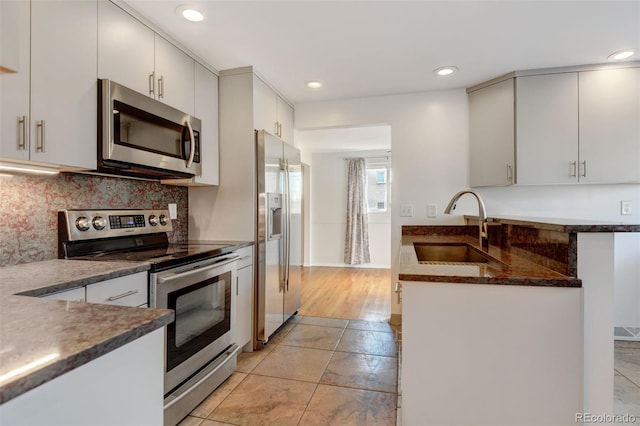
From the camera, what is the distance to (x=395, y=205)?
Answer: 10.3ft

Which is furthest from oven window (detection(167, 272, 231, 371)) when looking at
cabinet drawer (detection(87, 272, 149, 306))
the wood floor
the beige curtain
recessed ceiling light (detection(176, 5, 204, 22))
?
the beige curtain

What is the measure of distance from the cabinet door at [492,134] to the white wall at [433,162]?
0.09m

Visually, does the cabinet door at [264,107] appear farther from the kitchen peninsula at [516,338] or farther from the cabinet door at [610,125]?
the cabinet door at [610,125]

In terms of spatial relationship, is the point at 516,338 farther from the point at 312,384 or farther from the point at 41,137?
the point at 41,137

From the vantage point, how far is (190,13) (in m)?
1.83

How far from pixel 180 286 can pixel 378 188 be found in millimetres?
4902

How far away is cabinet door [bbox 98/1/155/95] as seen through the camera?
162 cm

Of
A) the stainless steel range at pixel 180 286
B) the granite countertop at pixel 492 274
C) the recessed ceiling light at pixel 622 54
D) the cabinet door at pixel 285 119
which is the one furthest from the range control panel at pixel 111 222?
the recessed ceiling light at pixel 622 54

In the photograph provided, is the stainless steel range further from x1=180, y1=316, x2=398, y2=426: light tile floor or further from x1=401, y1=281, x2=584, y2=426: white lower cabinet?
x1=401, y1=281, x2=584, y2=426: white lower cabinet

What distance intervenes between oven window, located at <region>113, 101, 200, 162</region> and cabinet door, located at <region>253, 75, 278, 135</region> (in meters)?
0.64

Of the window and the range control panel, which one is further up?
the window

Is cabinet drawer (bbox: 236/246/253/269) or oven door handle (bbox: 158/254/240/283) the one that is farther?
cabinet drawer (bbox: 236/246/253/269)

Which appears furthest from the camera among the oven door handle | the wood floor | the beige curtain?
the beige curtain

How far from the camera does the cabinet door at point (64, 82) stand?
4.34 feet
